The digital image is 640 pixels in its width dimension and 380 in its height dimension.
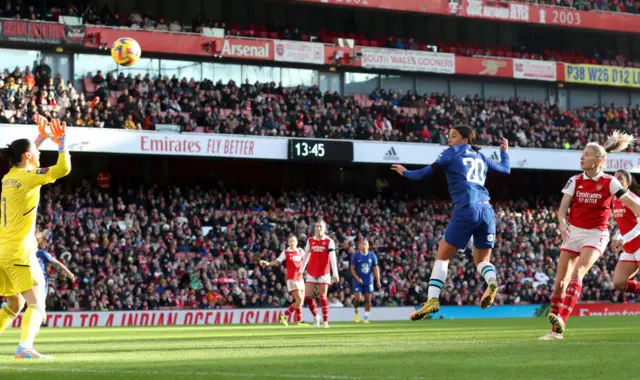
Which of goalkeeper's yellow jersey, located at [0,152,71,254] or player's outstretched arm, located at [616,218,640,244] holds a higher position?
goalkeeper's yellow jersey, located at [0,152,71,254]

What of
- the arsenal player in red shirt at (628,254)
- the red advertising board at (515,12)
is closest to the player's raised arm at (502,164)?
the arsenal player in red shirt at (628,254)

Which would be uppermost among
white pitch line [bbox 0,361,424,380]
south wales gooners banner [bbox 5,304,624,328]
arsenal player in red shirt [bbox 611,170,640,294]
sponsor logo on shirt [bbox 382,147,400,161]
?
sponsor logo on shirt [bbox 382,147,400,161]

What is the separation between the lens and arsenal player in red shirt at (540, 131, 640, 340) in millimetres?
14023

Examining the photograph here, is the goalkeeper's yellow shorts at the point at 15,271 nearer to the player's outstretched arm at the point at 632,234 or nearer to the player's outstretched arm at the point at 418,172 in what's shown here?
the player's outstretched arm at the point at 418,172

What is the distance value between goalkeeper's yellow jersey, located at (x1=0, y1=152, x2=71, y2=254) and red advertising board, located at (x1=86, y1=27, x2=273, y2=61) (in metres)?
30.6

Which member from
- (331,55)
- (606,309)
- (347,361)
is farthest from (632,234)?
(331,55)

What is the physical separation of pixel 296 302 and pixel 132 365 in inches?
618

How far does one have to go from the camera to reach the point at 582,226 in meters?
14.3

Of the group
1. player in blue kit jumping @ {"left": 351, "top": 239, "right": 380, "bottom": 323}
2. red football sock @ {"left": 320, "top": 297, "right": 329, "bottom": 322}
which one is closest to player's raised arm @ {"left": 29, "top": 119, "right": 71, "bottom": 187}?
red football sock @ {"left": 320, "top": 297, "right": 329, "bottom": 322}

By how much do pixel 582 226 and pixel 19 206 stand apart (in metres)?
7.57

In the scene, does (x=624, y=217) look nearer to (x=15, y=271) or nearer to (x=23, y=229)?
(x=23, y=229)

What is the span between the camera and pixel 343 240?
39875 mm

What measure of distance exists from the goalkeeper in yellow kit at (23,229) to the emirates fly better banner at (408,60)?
36.7 meters

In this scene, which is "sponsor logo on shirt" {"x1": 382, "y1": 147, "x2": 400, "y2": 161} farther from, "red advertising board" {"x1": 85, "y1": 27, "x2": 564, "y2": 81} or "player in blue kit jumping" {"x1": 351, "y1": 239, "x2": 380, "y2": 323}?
"player in blue kit jumping" {"x1": 351, "y1": 239, "x2": 380, "y2": 323}
